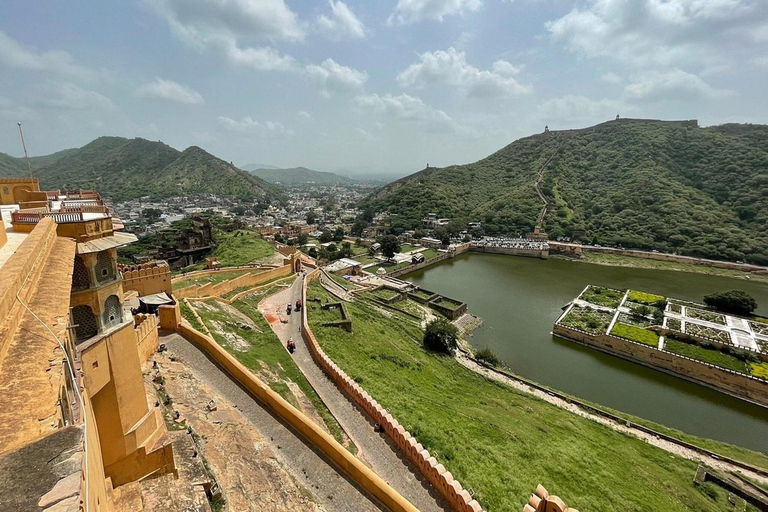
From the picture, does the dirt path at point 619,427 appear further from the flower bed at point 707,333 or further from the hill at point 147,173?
the hill at point 147,173

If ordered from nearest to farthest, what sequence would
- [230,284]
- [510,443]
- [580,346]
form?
[510,443]
[230,284]
[580,346]

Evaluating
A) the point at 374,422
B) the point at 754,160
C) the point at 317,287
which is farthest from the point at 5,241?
the point at 754,160

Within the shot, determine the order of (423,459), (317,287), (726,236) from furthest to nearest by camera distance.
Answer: (726,236) < (317,287) < (423,459)

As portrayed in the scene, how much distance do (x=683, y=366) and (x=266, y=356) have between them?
28.1m

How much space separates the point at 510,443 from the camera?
1297 centimetres

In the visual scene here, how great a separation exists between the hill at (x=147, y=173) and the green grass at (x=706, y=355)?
153 metres

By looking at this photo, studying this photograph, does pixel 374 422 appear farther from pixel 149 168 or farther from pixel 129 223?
pixel 149 168

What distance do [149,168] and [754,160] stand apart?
216289mm

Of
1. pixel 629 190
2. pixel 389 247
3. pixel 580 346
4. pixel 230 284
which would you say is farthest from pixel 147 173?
pixel 580 346

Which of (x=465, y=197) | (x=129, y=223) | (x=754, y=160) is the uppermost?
(x=754, y=160)

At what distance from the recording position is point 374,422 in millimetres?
11406

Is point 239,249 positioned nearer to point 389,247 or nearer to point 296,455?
point 389,247

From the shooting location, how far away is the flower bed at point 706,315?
30.0 meters

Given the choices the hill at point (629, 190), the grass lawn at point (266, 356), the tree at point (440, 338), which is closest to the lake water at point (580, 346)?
the tree at point (440, 338)
